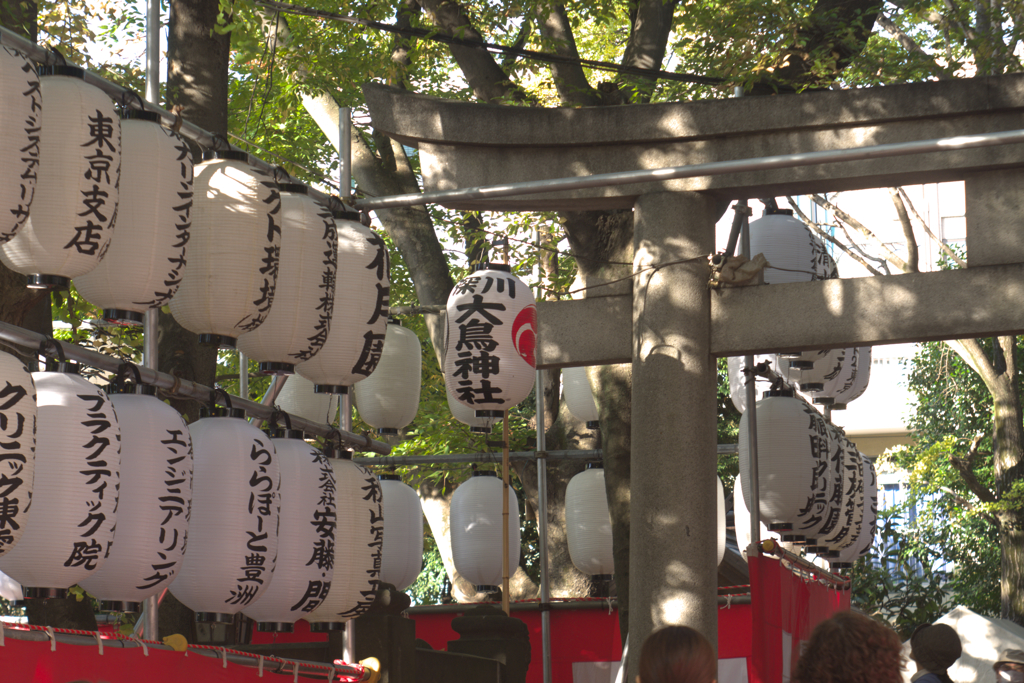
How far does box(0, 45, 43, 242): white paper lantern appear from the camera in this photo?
10.6ft

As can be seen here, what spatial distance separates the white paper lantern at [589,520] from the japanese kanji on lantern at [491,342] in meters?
2.93

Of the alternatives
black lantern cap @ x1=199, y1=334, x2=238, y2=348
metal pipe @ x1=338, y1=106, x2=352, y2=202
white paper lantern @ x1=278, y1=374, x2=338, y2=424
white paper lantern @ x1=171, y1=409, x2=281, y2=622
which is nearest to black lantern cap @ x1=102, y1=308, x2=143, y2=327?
black lantern cap @ x1=199, y1=334, x2=238, y2=348

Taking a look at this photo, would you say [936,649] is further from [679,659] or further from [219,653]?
[219,653]

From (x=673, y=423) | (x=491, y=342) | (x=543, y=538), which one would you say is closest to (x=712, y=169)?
(x=673, y=423)

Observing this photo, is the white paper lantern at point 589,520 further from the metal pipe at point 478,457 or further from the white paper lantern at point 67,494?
the white paper lantern at point 67,494

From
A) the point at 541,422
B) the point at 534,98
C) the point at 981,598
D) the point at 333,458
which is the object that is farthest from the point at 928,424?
the point at 333,458

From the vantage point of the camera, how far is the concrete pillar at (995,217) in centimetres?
577

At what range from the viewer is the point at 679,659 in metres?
2.46

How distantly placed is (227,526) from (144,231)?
3.87 feet

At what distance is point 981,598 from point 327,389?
12838mm

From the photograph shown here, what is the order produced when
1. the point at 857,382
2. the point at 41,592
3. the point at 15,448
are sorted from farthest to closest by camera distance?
the point at 857,382, the point at 41,592, the point at 15,448

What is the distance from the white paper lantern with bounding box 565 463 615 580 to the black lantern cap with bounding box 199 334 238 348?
5.38 meters

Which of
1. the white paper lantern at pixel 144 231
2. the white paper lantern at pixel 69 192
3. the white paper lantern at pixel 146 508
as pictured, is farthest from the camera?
the white paper lantern at pixel 144 231

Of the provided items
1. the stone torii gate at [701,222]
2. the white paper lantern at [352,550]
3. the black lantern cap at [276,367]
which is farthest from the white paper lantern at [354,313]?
the stone torii gate at [701,222]
